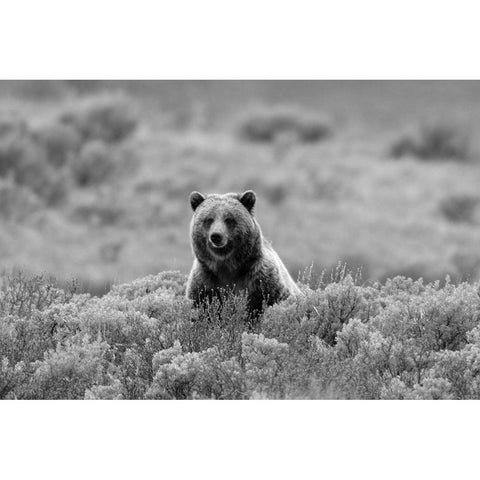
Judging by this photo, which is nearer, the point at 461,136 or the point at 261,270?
the point at 261,270

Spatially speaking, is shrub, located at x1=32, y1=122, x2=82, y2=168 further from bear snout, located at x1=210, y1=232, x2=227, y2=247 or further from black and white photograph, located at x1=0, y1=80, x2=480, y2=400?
bear snout, located at x1=210, y1=232, x2=227, y2=247

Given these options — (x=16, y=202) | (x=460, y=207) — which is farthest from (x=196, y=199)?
(x=460, y=207)

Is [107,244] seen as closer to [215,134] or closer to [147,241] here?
[147,241]

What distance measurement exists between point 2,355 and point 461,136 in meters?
11.0

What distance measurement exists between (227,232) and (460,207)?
11.9m

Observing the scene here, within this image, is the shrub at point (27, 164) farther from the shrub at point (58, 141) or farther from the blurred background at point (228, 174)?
the shrub at point (58, 141)

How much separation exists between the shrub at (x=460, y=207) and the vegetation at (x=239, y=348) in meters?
10.1

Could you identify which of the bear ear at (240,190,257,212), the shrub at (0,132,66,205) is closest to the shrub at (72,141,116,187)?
the shrub at (0,132,66,205)

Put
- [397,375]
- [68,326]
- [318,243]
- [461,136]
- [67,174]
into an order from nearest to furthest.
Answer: [397,375]
[68,326]
[461,136]
[67,174]
[318,243]

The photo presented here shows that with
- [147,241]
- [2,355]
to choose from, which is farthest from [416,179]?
[2,355]

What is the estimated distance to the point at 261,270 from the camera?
7.58 meters

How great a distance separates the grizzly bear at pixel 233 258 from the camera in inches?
295

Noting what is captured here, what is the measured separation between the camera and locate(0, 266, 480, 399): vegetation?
6.09 metres

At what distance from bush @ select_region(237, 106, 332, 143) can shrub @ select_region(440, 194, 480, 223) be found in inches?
124
